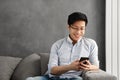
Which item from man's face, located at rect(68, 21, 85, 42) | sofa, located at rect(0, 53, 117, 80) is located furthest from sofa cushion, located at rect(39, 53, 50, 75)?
man's face, located at rect(68, 21, 85, 42)

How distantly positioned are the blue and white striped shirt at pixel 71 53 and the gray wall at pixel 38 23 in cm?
88

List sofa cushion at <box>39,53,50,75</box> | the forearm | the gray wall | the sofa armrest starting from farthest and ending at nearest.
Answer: the gray wall < sofa cushion at <box>39,53,50,75</box> < the forearm < the sofa armrest

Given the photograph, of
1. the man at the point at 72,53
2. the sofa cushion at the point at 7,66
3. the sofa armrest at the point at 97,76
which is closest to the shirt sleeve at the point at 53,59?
the man at the point at 72,53

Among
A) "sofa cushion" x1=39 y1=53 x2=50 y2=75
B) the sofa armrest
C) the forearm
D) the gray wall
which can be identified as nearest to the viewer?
the sofa armrest

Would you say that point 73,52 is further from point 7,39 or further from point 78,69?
point 7,39

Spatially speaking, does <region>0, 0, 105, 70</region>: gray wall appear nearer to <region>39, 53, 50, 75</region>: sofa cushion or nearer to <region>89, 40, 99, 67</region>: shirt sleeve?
<region>39, 53, 50, 75</region>: sofa cushion

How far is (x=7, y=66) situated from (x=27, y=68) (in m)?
0.25

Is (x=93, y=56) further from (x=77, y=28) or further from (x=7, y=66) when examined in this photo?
(x=7, y=66)

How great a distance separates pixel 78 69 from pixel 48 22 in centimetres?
126

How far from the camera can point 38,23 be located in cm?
384

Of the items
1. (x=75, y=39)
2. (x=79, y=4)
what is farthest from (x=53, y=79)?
(x=79, y=4)

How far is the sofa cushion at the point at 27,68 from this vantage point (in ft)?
11.0

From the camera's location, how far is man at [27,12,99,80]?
2834mm

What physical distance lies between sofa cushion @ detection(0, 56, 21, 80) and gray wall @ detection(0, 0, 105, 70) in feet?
0.94
